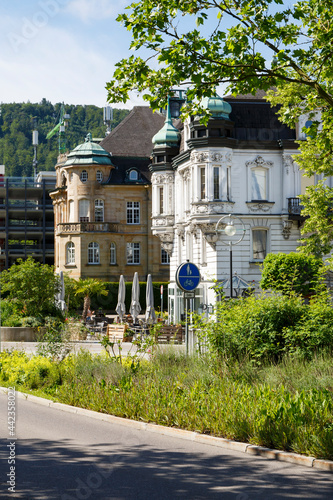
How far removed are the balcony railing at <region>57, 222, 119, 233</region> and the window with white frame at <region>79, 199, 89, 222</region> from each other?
1.12 metres

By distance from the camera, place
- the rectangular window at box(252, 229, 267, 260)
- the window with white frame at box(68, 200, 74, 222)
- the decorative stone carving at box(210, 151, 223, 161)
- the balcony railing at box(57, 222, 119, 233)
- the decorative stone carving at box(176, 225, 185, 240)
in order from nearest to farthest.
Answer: the decorative stone carving at box(210, 151, 223, 161), the rectangular window at box(252, 229, 267, 260), the decorative stone carving at box(176, 225, 185, 240), the balcony railing at box(57, 222, 119, 233), the window with white frame at box(68, 200, 74, 222)

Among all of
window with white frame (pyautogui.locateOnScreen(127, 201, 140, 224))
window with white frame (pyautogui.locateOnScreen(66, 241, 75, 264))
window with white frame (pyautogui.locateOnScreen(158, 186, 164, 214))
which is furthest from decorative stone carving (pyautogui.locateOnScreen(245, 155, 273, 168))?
window with white frame (pyautogui.locateOnScreen(66, 241, 75, 264))

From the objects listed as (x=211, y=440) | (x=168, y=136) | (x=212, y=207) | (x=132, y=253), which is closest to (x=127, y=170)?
(x=132, y=253)

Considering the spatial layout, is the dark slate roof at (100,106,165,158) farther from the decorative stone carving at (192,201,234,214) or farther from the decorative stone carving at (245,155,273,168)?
the decorative stone carving at (192,201,234,214)

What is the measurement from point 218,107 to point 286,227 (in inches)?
314

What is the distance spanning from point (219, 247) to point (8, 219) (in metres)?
62.4

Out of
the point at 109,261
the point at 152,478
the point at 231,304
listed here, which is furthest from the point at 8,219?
the point at 152,478

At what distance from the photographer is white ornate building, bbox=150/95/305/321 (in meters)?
41.8

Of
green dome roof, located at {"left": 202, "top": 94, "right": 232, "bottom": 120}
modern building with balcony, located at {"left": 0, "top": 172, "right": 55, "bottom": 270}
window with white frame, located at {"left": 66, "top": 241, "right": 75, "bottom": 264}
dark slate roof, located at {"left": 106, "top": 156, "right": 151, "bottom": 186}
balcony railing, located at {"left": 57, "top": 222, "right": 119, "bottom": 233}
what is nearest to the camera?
green dome roof, located at {"left": 202, "top": 94, "right": 232, "bottom": 120}

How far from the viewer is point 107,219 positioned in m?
65.8

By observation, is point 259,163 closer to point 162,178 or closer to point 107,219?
point 162,178

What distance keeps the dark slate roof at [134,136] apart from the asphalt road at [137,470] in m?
57.3

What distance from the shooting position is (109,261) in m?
64.9

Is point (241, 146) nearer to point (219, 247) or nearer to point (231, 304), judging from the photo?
point (219, 247)
